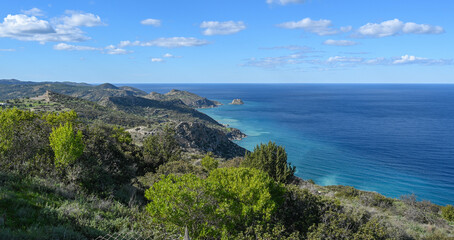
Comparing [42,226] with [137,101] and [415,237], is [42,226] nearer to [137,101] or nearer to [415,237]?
[415,237]

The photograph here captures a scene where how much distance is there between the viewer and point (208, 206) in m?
11.0

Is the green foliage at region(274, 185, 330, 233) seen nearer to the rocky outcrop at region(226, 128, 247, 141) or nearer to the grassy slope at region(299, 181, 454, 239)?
the grassy slope at region(299, 181, 454, 239)

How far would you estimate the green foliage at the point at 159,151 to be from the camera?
2803 centimetres

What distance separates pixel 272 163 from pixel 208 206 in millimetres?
20133

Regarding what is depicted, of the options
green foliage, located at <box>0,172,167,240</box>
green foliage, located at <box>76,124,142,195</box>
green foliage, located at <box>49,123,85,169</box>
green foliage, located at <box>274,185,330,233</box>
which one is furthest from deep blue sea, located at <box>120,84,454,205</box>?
green foliage, located at <box>0,172,167,240</box>

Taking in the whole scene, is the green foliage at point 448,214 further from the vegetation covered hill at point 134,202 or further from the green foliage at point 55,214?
the green foliage at point 55,214

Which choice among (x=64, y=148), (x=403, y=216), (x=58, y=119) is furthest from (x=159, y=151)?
(x=403, y=216)

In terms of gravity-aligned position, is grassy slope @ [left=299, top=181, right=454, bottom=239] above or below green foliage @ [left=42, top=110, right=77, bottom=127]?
below

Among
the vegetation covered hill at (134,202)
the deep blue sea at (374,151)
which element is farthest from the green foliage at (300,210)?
the deep blue sea at (374,151)

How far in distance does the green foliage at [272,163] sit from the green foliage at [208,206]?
54.0 ft

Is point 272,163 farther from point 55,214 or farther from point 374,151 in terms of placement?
point 374,151

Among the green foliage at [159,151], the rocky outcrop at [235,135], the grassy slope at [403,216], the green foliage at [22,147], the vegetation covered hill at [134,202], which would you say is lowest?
the rocky outcrop at [235,135]

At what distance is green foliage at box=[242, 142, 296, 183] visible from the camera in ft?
95.1

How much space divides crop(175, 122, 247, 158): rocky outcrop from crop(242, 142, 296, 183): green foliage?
38956 mm
